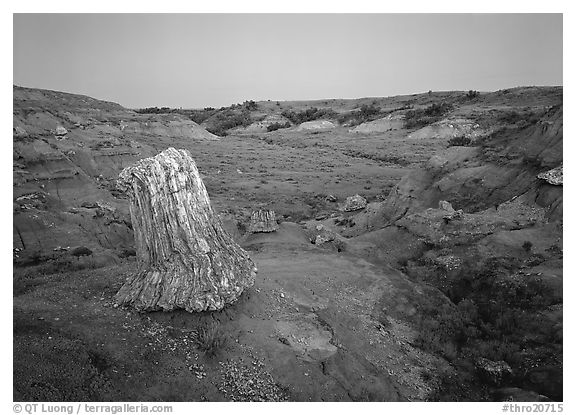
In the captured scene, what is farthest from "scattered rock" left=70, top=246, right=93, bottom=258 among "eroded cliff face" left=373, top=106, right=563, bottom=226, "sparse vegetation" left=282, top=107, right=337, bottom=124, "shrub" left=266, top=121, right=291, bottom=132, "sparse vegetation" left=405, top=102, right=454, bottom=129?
"sparse vegetation" left=282, top=107, right=337, bottom=124

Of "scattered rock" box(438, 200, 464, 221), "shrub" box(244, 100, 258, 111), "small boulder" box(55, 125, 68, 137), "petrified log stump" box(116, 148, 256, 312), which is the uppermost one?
"shrub" box(244, 100, 258, 111)

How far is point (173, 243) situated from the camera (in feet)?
28.9

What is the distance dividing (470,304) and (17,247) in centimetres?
1558

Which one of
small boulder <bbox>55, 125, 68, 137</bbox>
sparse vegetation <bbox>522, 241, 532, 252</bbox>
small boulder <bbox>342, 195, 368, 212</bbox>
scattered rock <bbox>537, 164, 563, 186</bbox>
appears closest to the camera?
sparse vegetation <bbox>522, 241, 532, 252</bbox>

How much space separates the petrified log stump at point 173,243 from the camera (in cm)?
849

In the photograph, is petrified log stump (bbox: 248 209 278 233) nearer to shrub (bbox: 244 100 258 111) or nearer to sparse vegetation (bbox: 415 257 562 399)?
sparse vegetation (bbox: 415 257 562 399)

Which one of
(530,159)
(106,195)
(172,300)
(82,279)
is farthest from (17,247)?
(530,159)

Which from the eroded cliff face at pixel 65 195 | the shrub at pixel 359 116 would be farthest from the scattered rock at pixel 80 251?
the shrub at pixel 359 116

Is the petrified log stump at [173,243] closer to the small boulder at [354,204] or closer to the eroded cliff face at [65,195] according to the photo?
the eroded cliff face at [65,195]

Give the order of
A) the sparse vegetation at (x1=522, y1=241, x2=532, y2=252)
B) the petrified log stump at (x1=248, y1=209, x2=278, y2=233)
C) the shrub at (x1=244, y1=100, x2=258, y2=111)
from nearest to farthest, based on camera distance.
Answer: the sparse vegetation at (x1=522, y1=241, x2=532, y2=252)
the petrified log stump at (x1=248, y1=209, x2=278, y2=233)
the shrub at (x1=244, y1=100, x2=258, y2=111)

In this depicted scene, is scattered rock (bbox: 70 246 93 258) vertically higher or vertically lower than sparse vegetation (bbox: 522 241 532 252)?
lower

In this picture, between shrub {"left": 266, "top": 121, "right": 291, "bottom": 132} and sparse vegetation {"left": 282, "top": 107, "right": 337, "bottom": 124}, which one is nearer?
shrub {"left": 266, "top": 121, "right": 291, "bottom": 132}

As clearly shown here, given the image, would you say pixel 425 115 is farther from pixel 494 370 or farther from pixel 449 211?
pixel 494 370

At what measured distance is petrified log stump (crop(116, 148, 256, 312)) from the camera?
849 centimetres
